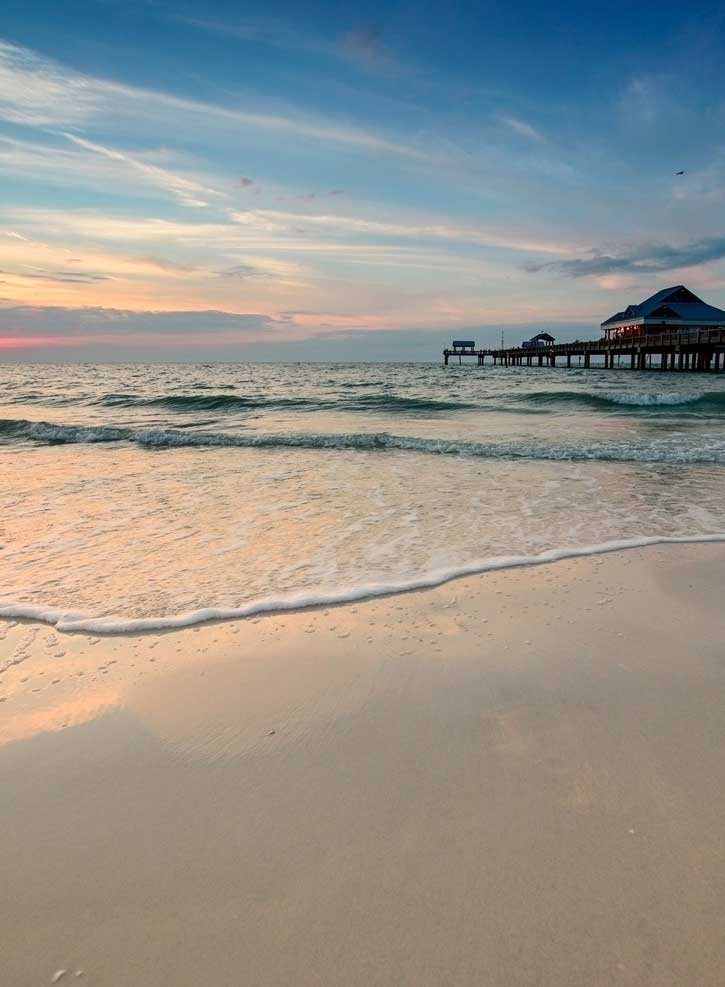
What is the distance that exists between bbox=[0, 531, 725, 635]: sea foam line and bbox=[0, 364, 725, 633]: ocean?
0.02 meters

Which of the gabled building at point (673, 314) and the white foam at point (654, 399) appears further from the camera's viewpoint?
the gabled building at point (673, 314)

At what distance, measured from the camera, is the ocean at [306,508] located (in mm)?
4371

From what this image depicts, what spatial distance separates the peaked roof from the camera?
58281 millimetres

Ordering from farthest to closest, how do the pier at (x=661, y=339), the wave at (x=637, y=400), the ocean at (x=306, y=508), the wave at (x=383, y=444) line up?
the pier at (x=661, y=339) → the wave at (x=637, y=400) → the wave at (x=383, y=444) → the ocean at (x=306, y=508)

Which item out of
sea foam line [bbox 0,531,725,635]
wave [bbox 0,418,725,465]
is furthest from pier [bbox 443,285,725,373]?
sea foam line [bbox 0,531,725,635]

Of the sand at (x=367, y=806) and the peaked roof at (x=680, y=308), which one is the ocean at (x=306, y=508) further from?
the peaked roof at (x=680, y=308)

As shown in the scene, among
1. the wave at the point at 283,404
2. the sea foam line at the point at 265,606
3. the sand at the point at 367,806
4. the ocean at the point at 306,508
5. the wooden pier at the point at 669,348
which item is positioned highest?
the wooden pier at the point at 669,348

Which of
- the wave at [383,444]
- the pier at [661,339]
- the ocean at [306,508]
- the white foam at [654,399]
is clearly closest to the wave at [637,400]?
the white foam at [654,399]

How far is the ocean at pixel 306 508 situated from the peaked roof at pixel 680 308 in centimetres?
4879

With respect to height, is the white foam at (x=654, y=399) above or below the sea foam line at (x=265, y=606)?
above

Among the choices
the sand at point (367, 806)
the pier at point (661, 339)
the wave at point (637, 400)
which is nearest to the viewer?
the sand at point (367, 806)

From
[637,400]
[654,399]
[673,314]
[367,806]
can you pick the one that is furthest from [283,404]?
[673,314]

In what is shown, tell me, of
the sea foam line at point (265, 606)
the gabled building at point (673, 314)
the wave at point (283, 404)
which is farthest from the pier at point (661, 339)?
the sea foam line at point (265, 606)

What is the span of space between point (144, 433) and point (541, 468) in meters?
10.0
